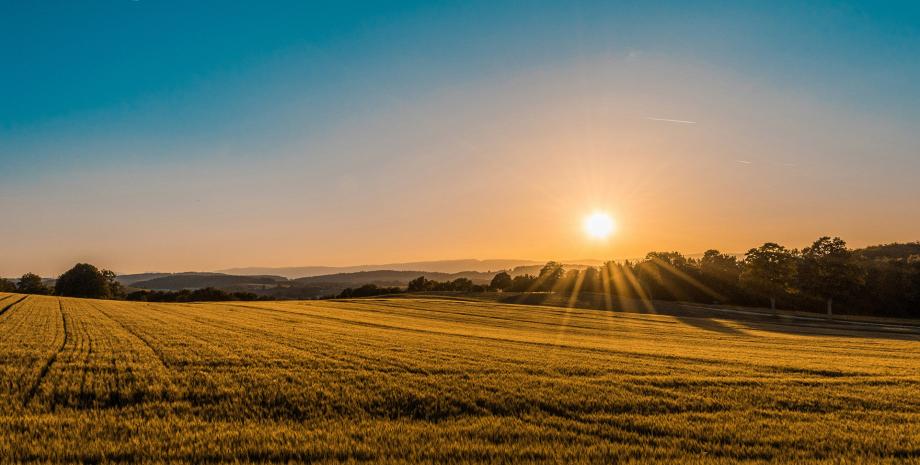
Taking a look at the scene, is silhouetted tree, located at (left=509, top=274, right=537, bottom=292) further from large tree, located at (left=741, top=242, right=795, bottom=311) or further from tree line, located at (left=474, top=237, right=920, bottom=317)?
large tree, located at (left=741, top=242, right=795, bottom=311)

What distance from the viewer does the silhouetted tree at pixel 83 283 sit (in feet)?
353

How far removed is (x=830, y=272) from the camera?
71062 millimetres

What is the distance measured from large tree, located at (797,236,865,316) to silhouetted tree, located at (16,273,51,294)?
503 ft

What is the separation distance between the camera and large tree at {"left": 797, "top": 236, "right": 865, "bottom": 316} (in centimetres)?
7056

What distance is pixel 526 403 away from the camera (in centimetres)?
1125

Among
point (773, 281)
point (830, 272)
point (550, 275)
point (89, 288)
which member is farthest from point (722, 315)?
point (89, 288)

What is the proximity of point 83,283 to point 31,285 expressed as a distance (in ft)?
43.7

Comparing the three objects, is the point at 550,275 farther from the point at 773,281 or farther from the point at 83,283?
the point at 83,283

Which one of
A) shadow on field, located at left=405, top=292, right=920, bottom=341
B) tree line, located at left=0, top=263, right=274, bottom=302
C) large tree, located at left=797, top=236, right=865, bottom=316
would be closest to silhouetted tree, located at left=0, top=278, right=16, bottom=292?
tree line, located at left=0, top=263, right=274, bottom=302

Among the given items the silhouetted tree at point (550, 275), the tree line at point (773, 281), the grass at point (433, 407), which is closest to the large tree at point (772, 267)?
the tree line at point (773, 281)

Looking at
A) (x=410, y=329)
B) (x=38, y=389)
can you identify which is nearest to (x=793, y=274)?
(x=410, y=329)

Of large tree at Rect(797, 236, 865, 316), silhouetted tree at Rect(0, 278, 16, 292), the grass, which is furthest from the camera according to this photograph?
silhouetted tree at Rect(0, 278, 16, 292)

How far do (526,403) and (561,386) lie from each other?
7.27ft

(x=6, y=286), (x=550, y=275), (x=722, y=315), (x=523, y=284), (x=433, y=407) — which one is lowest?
(x=722, y=315)
